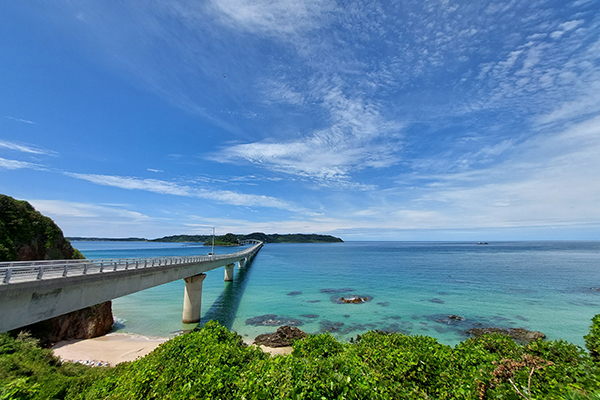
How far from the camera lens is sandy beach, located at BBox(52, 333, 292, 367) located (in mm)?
20422

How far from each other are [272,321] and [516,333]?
27.5 meters

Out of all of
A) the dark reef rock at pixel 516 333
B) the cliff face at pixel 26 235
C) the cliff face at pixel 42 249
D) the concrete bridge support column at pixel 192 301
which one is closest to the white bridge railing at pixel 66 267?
the concrete bridge support column at pixel 192 301

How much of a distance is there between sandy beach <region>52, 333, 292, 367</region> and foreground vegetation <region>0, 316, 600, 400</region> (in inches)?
320

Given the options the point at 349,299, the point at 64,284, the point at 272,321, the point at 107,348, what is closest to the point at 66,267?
the point at 64,284

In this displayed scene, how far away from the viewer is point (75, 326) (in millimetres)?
25469

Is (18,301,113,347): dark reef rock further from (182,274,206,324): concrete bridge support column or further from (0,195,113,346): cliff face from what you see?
(182,274,206,324): concrete bridge support column

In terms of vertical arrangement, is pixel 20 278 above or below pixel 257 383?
above

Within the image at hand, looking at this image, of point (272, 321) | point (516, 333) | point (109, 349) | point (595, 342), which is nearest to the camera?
point (595, 342)

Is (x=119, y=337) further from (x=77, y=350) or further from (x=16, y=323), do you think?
(x=16, y=323)

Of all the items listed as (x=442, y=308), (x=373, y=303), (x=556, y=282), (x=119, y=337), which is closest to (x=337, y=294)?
(x=373, y=303)

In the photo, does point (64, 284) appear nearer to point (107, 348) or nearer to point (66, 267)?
point (66, 267)

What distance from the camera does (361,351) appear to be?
38.5 feet

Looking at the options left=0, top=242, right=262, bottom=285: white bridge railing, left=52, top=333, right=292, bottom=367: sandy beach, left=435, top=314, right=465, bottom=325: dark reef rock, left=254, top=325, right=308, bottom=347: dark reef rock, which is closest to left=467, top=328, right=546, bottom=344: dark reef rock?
A: left=435, top=314, right=465, bottom=325: dark reef rock

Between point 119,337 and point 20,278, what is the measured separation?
1770cm
